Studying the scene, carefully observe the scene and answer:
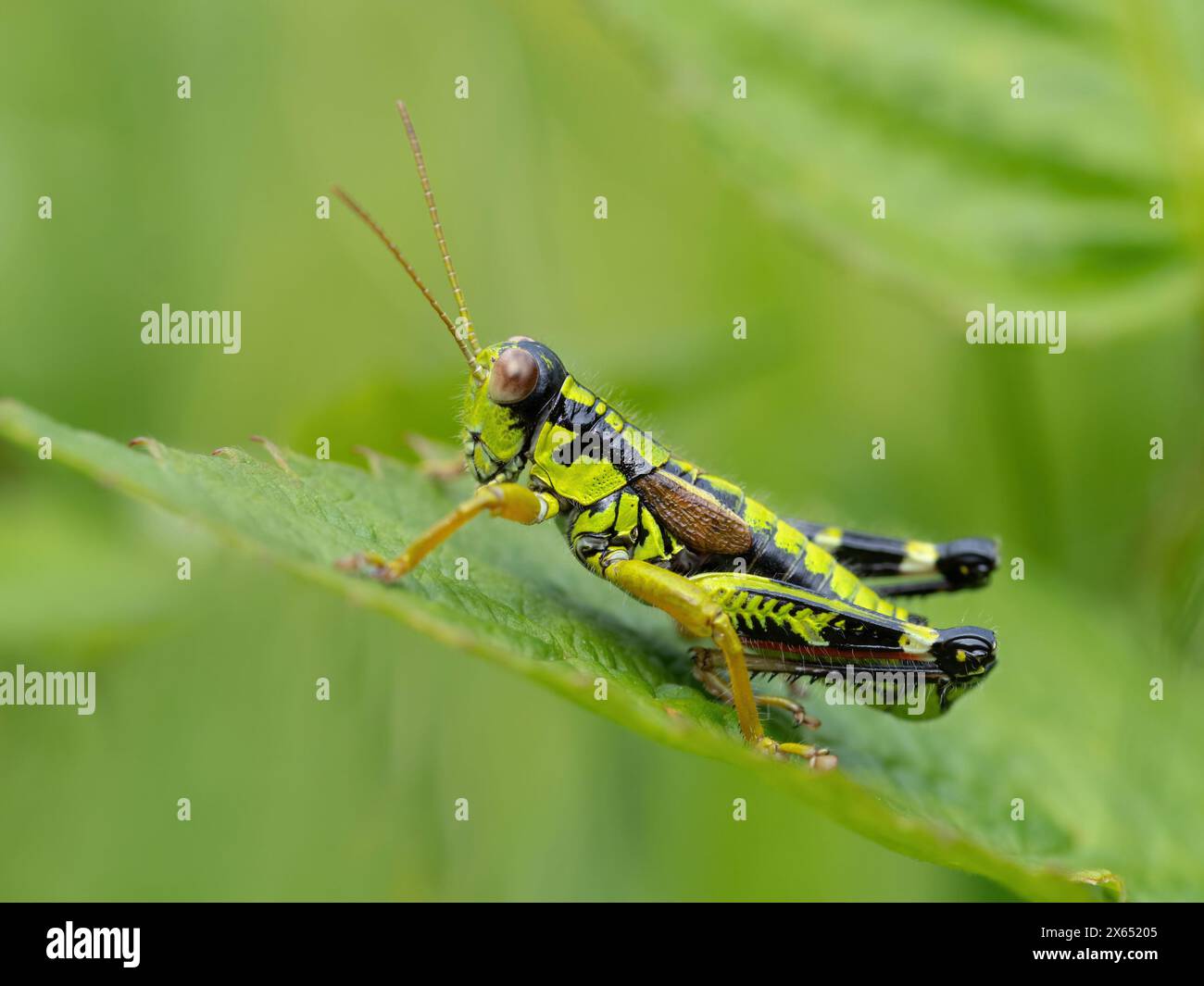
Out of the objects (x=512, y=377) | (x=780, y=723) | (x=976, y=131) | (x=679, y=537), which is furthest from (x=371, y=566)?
(x=976, y=131)

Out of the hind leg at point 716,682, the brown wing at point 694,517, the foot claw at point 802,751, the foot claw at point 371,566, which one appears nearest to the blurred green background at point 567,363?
the brown wing at point 694,517

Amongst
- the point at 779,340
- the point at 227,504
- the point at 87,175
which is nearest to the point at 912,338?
the point at 779,340

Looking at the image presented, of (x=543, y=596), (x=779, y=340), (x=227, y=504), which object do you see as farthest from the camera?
(x=779, y=340)

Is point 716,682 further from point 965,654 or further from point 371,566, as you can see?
point 371,566

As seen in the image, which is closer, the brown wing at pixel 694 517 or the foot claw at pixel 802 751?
the foot claw at pixel 802 751

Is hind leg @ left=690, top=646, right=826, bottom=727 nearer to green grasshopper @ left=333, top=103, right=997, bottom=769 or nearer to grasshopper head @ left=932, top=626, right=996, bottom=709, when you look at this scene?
green grasshopper @ left=333, top=103, right=997, bottom=769

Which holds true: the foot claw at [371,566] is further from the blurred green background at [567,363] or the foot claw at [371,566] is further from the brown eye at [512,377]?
the blurred green background at [567,363]
